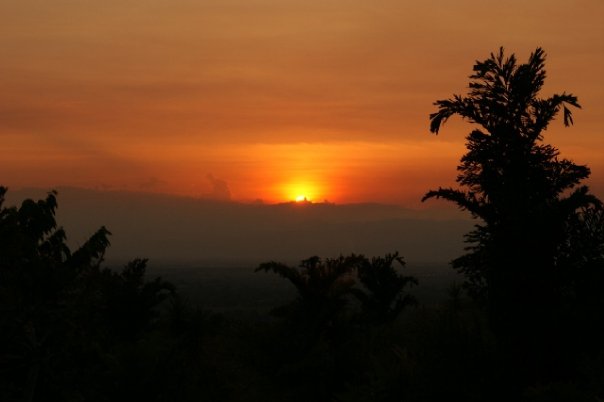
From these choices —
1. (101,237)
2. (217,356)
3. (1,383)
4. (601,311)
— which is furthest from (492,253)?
(217,356)

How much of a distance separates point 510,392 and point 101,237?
12482mm

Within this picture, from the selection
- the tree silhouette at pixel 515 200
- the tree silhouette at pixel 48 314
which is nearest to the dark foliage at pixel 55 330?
the tree silhouette at pixel 48 314

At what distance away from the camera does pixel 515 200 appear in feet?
39.3

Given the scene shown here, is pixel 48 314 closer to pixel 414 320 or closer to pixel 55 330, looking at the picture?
pixel 55 330

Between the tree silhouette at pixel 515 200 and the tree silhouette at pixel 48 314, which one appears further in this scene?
the tree silhouette at pixel 48 314

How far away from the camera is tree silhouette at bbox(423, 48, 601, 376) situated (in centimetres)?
1175

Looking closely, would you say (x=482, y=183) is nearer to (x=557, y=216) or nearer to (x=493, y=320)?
(x=557, y=216)

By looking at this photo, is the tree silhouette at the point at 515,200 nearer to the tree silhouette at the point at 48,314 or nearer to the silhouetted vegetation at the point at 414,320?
the silhouetted vegetation at the point at 414,320

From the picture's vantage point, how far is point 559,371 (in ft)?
38.2

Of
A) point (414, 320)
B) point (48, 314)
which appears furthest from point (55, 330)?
point (414, 320)

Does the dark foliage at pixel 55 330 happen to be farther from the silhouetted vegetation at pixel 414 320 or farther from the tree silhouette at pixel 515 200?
the tree silhouette at pixel 515 200

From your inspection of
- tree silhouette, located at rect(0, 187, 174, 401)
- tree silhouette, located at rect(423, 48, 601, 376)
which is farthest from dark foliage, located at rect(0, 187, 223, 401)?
tree silhouette, located at rect(423, 48, 601, 376)

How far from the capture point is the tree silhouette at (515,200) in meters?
11.8

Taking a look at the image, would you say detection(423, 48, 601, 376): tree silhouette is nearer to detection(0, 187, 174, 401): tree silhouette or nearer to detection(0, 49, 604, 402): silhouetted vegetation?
detection(0, 49, 604, 402): silhouetted vegetation
